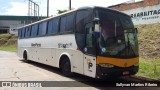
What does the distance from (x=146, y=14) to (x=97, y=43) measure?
15.7 metres

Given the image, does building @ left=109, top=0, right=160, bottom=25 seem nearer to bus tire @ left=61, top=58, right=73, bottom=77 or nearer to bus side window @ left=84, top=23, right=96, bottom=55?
bus tire @ left=61, top=58, right=73, bottom=77

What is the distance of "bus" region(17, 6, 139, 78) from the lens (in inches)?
422

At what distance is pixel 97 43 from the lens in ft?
35.3

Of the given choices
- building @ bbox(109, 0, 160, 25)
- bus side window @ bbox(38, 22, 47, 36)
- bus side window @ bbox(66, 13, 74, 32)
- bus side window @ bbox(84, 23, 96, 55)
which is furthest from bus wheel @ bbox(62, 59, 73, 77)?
building @ bbox(109, 0, 160, 25)

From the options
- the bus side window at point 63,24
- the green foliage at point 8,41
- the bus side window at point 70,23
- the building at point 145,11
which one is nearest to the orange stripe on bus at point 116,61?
the bus side window at point 70,23

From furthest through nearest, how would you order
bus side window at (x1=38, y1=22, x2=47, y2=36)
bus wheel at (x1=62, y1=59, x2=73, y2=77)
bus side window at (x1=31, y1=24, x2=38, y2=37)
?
bus side window at (x1=31, y1=24, x2=38, y2=37) < bus side window at (x1=38, y1=22, x2=47, y2=36) < bus wheel at (x1=62, y1=59, x2=73, y2=77)

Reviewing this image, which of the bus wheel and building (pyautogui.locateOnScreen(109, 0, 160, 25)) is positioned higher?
building (pyautogui.locateOnScreen(109, 0, 160, 25))

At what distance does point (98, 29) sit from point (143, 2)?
17516 millimetres

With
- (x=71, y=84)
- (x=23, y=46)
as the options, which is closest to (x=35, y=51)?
(x=23, y=46)

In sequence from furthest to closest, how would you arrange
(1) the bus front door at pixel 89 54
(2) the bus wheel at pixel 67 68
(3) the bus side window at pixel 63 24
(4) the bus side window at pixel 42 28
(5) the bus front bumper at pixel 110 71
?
(4) the bus side window at pixel 42 28 < (3) the bus side window at pixel 63 24 < (2) the bus wheel at pixel 67 68 < (1) the bus front door at pixel 89 54 < (5) the bus front bumper at pixel 110 71

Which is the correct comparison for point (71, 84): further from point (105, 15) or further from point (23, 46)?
point (23, 46)

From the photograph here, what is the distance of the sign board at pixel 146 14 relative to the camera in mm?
24250

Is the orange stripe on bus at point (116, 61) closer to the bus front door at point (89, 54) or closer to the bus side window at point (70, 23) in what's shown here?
the bus front door at point (89, 54)

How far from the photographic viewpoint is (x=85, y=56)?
38.3 ft
